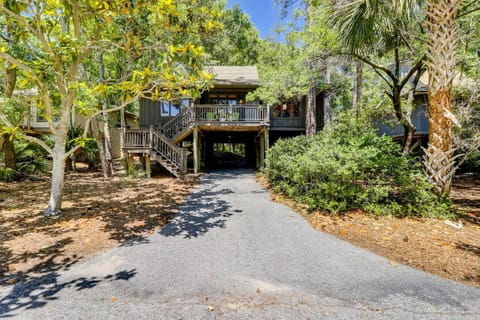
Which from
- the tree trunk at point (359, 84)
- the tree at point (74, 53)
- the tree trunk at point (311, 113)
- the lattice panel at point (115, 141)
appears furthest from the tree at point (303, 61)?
the lattice panel at point (115, 141)

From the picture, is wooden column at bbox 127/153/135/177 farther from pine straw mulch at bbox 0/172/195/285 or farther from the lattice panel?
the lattice panel

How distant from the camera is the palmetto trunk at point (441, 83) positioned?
5055 mm

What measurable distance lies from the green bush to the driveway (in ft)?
4.90

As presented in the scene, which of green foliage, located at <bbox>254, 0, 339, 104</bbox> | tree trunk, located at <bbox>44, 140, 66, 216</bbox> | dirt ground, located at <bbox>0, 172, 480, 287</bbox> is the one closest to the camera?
dirt ground, located at <bbox>0, 172, 480, 287</bbox>

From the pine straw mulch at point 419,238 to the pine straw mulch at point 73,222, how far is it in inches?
151

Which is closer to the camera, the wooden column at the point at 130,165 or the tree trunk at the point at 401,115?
the tree trunk at the point at 401,115

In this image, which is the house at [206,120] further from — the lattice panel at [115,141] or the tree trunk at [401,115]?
the lattice panel at [115,141]

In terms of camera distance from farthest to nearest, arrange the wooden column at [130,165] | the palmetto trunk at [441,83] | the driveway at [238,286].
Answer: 1. the wooden column at [130,165]
2. the palmetto trunk at [441,83]
3. the driveway at [238,286]

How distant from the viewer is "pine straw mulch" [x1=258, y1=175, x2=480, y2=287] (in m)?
3.28

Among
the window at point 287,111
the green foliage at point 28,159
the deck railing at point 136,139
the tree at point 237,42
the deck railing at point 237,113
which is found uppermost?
the tree at point 237,42

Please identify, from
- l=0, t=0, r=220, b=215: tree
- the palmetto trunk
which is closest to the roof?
l=0, t=0, r=220, b=215: tree

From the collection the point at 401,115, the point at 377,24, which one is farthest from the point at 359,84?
the point at 377,24

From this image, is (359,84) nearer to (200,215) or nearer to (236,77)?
(236,77)

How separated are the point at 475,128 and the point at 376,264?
20.2 feet
